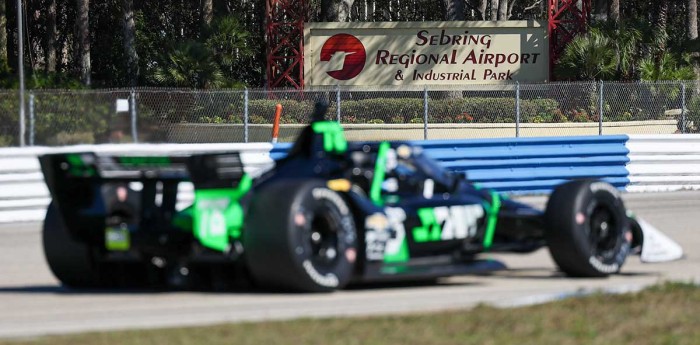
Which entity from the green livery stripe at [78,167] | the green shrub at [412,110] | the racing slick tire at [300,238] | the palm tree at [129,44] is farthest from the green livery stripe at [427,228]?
the palm tree at [129,44]

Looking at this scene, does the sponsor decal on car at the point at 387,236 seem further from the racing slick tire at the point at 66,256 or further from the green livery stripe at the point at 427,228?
the racing slick tire at the point at 66,256

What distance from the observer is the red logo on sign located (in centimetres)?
3916

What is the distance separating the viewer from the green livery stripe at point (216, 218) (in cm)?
897

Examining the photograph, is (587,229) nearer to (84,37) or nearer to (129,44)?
(129,44)

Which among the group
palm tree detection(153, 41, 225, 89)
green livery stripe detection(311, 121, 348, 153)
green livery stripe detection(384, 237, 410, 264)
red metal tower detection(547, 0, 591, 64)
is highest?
red metal tower detection(547, 0, 591, 64)

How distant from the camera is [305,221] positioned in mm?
8805

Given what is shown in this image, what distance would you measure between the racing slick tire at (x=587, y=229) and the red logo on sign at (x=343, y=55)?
29.2m

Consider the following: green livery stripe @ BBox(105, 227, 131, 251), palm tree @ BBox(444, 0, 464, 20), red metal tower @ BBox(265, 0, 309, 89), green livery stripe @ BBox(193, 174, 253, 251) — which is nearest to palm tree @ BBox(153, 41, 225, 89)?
red metal tower @ BBox(265, 0, 309, 89)

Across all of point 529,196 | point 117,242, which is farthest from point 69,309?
point 529,196

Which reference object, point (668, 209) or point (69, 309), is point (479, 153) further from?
point (69, 309)

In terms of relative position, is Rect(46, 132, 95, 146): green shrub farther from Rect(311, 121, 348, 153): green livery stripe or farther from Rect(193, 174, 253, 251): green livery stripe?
Rect(193, 174, 253, 251): green livery stripe

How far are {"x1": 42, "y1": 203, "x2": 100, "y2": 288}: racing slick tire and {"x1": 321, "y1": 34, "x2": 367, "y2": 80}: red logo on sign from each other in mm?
29566

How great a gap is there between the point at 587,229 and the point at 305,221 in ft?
7.47

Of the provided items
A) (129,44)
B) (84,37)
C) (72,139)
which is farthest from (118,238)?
(84,37)
